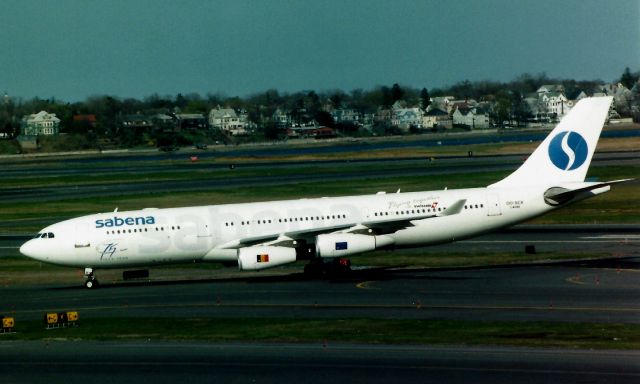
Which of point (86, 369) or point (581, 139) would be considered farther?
point (581, 139)

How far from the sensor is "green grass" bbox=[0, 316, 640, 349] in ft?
122

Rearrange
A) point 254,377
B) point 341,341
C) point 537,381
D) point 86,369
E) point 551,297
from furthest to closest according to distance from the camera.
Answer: point 551,297
point 341,341
point 86,369
point 254,377
point 537,381

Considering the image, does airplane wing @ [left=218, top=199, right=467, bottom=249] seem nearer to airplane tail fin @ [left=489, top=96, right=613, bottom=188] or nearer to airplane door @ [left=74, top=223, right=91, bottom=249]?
airplane tail fin @ [left=489, top=96, right=613, bottom=188]

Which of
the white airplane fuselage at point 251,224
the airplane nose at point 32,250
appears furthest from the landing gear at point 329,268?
the airplane nose at point 32,250

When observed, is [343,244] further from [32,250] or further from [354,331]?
[32,250]

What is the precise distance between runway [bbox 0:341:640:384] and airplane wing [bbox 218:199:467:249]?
1769 cm

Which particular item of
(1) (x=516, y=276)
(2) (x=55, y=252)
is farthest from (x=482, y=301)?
(2) (x=55, y=252)

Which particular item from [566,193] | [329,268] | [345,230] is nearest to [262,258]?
[329,268]

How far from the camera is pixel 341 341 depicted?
38.1 metres

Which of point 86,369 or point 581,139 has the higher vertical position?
point 581,139

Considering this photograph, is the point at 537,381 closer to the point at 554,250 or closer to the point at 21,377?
the point at 21,377

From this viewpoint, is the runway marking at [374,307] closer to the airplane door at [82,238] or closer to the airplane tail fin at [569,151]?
the airplane door at [82,238]

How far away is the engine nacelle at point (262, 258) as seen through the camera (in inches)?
2153

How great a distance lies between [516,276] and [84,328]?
2194 centimetres
